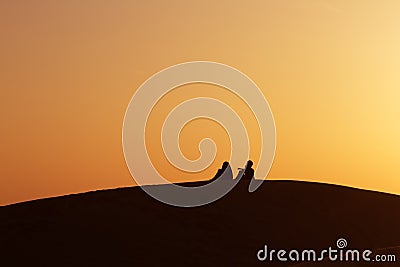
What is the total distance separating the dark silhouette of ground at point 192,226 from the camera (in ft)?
146

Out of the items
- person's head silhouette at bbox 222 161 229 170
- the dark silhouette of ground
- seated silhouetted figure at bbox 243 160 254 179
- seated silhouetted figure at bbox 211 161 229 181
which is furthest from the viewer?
seated silhouetted figure at bbox 211 161 229 181

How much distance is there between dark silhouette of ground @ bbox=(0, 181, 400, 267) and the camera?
44406mm

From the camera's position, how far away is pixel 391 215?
2202 inches

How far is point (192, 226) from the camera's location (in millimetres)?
51594

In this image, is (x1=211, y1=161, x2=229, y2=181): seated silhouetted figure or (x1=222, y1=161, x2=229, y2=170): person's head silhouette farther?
(x1=211, y1=161, x2=229, y2=181): seated silhouetted figure

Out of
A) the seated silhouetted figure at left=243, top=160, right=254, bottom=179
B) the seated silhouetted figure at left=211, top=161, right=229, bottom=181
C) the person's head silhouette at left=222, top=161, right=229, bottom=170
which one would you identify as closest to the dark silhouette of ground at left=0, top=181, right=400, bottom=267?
the seated silhouetted figure at left=243, top=160, right=254, bottom=179

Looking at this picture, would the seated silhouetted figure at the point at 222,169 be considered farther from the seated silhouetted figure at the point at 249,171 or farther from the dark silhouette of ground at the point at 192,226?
the dark silhouette of ground at the point at 192,226

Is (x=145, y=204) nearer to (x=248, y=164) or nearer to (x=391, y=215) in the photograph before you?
(x=248, y=164)

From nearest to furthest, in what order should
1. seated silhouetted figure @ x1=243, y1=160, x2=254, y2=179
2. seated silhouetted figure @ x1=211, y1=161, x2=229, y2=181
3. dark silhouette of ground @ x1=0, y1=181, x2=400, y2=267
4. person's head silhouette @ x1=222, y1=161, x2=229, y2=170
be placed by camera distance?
dark silhouette of ground @ x1=0, y1=181, x2=400, y2=267
seated silhouetted figure @ x1=243, y1=160, x2=254, y2=179
person's head silhouette @ x1=222, y1=161, x2=229, y2=170
seated silhouetted figure @ x1=211, y1=161, x2=229, y2=181

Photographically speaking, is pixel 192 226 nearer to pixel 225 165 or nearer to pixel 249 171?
pixel 225 165

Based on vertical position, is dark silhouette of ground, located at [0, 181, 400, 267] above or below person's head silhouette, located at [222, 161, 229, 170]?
below

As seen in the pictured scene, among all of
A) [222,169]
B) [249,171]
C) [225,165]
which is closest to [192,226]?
[222,169]

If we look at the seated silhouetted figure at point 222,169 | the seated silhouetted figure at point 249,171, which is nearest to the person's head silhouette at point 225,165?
the seated silhouetted figure at point 222,169

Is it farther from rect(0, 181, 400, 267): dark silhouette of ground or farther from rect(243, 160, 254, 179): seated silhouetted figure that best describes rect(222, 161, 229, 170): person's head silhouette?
rect(0, 181, 400, 267): dark silhouette of ground
